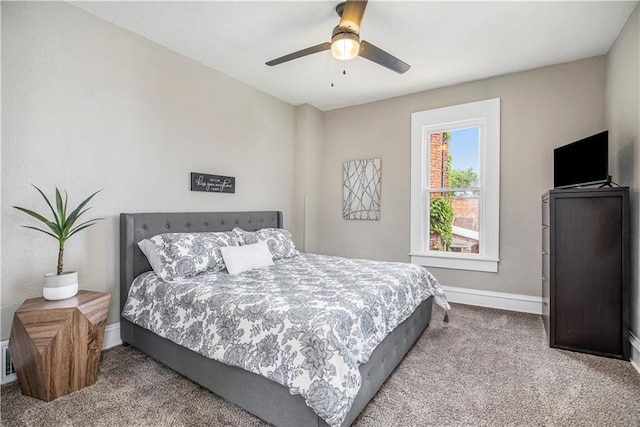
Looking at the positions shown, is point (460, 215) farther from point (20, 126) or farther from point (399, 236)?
point (20, 126)

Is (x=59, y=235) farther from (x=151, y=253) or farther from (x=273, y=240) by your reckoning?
(x=273, y=240)

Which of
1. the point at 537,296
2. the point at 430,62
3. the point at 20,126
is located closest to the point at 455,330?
the point at 537,296

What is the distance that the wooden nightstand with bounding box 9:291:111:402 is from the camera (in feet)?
5.94

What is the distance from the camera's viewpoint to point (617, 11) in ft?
7.84

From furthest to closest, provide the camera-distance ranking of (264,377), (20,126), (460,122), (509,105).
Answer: (460,122), (509,105), (20,126), (264,377)

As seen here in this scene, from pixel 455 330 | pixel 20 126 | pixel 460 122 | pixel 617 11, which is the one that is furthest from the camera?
pixel 460 122

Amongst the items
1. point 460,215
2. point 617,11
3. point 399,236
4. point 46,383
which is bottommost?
point 46,383

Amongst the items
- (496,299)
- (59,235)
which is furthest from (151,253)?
(496,299)

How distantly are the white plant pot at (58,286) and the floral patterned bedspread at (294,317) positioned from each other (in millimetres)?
484

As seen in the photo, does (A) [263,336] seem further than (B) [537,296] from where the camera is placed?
No

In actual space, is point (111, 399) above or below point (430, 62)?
below

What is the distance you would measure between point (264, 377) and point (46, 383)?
1346 mm

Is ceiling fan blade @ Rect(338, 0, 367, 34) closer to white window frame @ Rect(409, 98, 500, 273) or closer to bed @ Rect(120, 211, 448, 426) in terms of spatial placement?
bed @ Rect(120, 211, 448, 426)

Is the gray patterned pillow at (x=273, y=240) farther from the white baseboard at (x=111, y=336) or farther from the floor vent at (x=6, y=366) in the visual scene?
the floor vent at (x=6, y=366)
